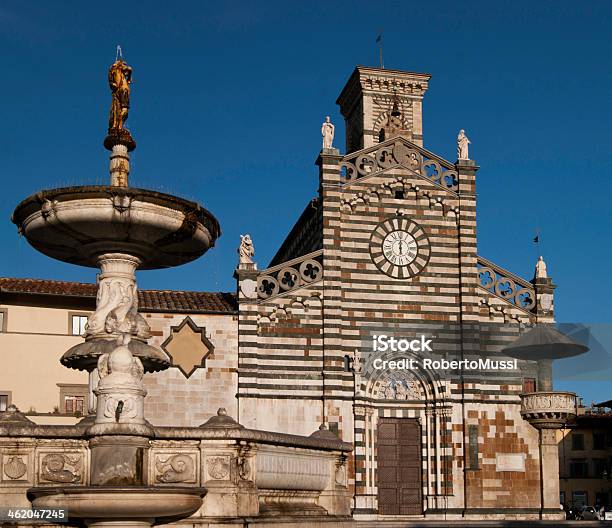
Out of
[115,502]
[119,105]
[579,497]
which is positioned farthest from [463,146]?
[579,497]

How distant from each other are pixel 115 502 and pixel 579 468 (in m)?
43.4

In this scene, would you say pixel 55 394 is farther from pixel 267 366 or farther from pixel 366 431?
pixel 366 431

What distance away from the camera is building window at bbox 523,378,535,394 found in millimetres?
31203

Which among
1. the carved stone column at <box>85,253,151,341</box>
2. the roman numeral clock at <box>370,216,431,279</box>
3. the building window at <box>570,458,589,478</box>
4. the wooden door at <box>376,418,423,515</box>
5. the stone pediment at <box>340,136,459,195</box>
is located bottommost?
the building window at <box>570,458,589,478</box>

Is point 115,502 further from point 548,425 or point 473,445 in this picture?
point 548,425

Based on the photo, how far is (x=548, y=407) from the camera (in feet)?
99.3

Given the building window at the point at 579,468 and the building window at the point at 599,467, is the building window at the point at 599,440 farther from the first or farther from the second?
the building window at the point at 579,468

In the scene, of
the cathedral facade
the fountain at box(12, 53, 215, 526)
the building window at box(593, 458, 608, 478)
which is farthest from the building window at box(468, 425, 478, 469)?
the building window at box(593, 458, 608, 478)

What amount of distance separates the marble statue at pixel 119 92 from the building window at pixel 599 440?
41.6 metres

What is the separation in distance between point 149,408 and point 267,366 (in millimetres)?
3594

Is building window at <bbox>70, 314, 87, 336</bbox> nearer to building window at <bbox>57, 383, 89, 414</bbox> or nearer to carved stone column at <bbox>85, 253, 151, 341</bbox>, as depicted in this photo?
building window at <bbox>57, 383, 89, 414</bbox>

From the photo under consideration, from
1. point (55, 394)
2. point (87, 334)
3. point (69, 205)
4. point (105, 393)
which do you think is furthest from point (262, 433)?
point (55, 394)

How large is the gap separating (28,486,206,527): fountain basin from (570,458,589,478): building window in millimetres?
42323

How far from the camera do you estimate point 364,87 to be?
3825 cm
